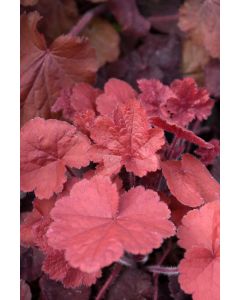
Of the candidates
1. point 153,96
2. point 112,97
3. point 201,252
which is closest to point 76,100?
point 112,97

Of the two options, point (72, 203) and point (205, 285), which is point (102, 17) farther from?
point (205, 285)

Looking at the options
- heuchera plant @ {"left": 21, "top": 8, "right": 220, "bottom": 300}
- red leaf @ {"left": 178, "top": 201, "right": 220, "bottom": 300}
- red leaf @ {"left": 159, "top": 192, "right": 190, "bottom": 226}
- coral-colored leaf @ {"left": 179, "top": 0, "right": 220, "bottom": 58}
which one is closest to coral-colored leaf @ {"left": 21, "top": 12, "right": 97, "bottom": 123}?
heuchera plant @ {"left": 21, "top": 8, "right": 220, "bottom": 300}

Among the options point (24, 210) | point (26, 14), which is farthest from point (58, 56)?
point (24, 210)

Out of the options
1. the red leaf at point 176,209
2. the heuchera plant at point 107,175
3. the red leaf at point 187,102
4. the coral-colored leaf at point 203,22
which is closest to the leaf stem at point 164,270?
the heuchera plant at point 107,175

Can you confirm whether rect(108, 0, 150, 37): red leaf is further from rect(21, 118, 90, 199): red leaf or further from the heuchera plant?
rect(21, 118, 90, 199): red leaf

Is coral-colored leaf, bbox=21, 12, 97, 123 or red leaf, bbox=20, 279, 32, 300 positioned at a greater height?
coral-colored leaf, bbox=21, 12, 97, 123

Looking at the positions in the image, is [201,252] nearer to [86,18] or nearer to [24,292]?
[24,292]
